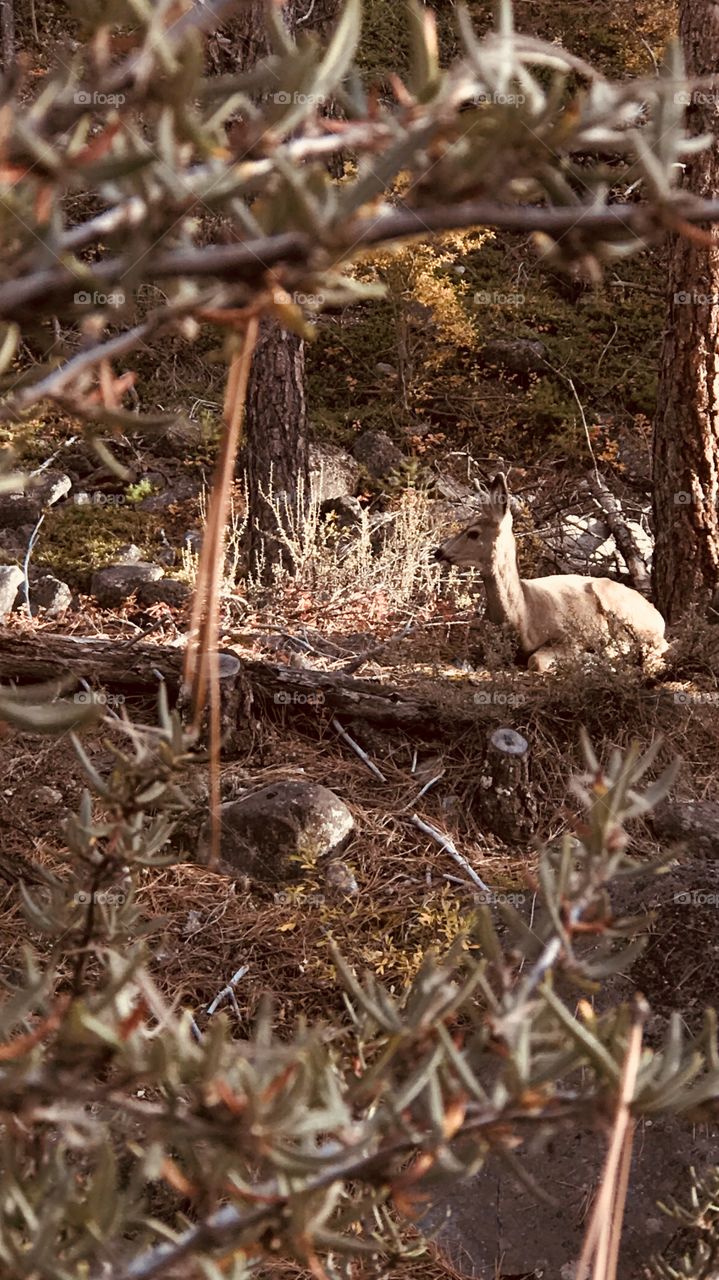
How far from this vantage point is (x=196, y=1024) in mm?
3723

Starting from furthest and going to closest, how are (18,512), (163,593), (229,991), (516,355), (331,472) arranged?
(516,355)
(331,472)
(18,512)
(163,593)
(229,991)

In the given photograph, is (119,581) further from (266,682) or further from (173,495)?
(266,682)

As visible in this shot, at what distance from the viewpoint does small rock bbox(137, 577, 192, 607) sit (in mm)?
7039

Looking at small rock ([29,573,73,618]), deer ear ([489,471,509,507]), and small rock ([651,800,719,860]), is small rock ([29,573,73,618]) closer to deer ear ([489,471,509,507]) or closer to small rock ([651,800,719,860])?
deer ear ([489,471,509,507])

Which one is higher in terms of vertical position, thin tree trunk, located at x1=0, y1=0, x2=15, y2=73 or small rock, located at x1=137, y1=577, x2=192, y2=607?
thin tree trunk, located at x1=0, y1=0, x2=15, y2=73

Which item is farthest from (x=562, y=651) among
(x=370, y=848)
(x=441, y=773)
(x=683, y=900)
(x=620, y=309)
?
(x=620, y=309)

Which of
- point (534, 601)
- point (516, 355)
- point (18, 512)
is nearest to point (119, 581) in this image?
point (18, 512)

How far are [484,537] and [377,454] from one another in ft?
11.5

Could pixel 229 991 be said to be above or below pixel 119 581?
below

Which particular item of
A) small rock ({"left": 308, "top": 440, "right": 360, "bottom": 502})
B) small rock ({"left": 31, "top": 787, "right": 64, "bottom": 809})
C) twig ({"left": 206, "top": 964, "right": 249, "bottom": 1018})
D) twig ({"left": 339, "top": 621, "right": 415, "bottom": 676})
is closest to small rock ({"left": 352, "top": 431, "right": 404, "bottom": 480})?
small rock ({"left": 308, "top": 440, "right": 360, "bottom": 502})

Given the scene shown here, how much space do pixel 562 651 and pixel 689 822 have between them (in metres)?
2.10

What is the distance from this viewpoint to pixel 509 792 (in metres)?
4.55

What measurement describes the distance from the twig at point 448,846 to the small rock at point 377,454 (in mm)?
5383

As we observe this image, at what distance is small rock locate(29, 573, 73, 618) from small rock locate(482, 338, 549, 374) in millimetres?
5372
